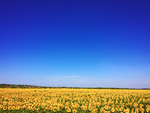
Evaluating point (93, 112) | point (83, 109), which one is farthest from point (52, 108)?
point (93, 112)

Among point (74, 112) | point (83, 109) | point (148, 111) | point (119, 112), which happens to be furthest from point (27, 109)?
point (148, 111)

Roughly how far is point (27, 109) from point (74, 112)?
348 cm

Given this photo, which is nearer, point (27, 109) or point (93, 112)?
point (93, 112)

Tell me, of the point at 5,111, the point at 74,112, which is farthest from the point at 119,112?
the point at 5,111

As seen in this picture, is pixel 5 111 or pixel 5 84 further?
pixel 5 84

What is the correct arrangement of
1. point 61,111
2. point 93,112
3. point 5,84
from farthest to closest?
point 5,84, point 61,111, point 93,112

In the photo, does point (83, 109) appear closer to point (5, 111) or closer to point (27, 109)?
point (27, 109)

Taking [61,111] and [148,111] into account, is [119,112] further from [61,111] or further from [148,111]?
[61,111]

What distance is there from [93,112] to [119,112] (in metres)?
1.96

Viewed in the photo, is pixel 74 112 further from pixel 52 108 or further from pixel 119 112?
pixel 119 112

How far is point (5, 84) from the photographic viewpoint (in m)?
48.9

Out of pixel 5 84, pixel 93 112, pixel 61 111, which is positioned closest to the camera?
pixel 93 112

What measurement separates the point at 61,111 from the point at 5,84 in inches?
1933

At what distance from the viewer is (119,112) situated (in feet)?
28.0
